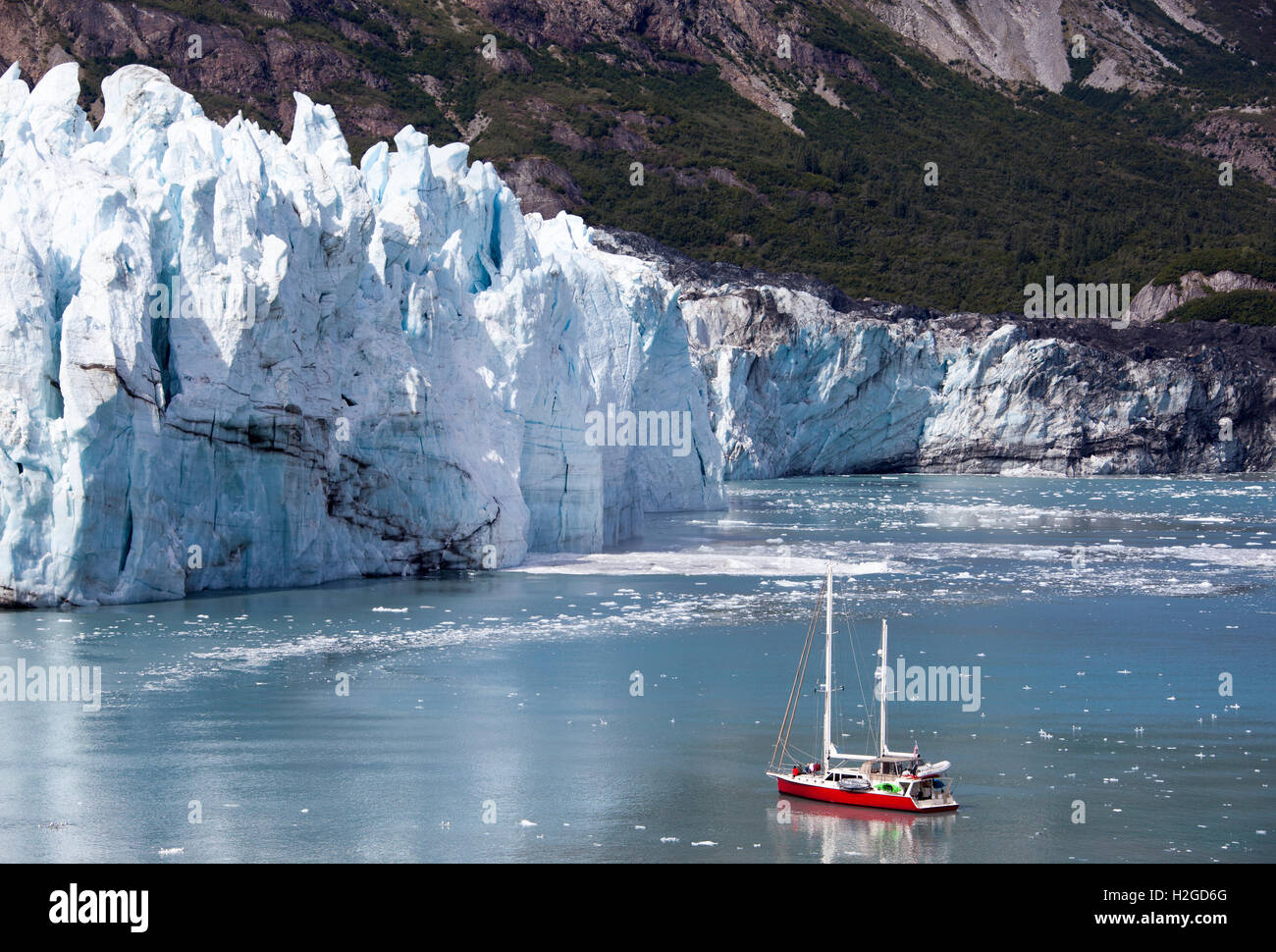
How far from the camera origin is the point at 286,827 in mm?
10227

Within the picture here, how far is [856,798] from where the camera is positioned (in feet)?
36.1

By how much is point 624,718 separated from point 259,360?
777 cm

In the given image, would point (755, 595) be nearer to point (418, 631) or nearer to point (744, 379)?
point (418, 631)

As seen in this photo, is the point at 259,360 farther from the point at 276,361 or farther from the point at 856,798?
the point at 856,798

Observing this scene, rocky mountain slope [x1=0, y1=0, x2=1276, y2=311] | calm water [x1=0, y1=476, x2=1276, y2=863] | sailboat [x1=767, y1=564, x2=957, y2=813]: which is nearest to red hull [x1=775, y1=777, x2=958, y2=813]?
sailboat [x1=767, y1=564, x2=957, y2=813]

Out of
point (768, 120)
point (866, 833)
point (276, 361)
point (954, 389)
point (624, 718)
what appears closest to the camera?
point (866, 833)

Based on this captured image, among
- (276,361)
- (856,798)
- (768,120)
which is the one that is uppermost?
(768,120)

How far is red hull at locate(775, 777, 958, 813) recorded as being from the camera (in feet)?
35.5

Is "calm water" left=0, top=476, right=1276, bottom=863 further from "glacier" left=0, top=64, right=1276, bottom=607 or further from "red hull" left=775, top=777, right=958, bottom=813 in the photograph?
"glacier" left=0, top=64, right=1276, bottom=607

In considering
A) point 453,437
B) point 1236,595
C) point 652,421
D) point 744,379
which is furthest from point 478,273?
point 744,379

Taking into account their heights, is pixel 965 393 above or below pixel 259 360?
above

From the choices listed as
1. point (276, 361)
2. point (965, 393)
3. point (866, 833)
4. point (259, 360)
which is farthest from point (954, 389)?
point (866, 833)

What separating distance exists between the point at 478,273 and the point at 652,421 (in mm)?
9765

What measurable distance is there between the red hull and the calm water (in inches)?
5.4
